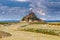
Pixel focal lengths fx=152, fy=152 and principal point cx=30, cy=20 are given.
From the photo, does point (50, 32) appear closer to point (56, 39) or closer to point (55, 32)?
point (55, 32)

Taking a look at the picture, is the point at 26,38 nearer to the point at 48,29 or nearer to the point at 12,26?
the point at 48,29

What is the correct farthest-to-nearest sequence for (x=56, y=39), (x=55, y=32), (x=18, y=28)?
(x=18, y=28) → (x=55, y=32) → (x=56, y=39)

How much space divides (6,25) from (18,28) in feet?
2.86

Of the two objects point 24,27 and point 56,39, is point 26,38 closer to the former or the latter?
point 56,39

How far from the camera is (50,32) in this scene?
7.67 m

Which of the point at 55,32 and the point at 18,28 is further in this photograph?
the point at 18,28

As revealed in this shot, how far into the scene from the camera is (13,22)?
28.5 ft

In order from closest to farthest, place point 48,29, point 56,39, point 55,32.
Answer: point 56,39, point 55,32, point 48,29

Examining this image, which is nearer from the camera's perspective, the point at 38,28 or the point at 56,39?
the point at 56,39

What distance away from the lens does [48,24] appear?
891cm

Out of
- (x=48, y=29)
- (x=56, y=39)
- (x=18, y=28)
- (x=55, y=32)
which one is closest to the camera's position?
(x=56, y=39)

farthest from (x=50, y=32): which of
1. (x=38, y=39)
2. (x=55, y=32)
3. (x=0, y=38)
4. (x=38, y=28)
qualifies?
(x=0, y=38)

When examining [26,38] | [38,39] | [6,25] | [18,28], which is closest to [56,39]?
[38,39]

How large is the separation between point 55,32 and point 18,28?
2.24 meters
